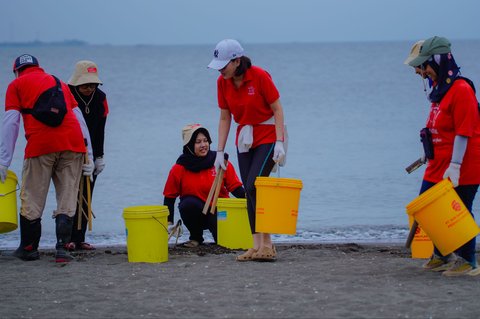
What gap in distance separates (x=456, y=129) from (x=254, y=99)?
1.68 metres

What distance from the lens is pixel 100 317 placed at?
5.93 meters

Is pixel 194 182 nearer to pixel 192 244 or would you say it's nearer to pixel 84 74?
pixel 192 244

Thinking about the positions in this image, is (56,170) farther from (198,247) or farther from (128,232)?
(198,247)

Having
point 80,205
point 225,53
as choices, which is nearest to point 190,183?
point 80,205

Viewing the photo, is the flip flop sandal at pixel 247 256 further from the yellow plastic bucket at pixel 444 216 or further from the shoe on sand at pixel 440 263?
the yellow plastic bucket at pixel 444 216

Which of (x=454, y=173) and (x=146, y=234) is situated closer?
(x=454, y=173)

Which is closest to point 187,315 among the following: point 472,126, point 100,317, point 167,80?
point 100,317

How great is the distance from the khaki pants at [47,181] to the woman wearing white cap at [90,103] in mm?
778

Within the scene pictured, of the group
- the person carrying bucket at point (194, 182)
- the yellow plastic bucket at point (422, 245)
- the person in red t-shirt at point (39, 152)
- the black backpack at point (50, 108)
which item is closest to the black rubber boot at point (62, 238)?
the person in red t-shirt at point (39, 152)

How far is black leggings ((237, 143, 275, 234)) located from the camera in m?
7.66

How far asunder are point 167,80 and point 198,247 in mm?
50863

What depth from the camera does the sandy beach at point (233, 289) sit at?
19.6ft

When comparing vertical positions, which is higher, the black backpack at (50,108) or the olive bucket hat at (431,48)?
the olive bucket hat at (431,48)

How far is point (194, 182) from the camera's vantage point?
9.07 meters
